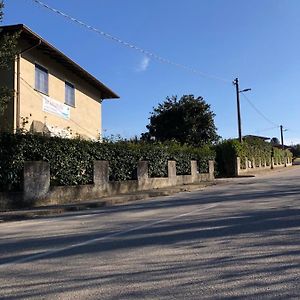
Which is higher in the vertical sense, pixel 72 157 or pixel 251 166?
pixel 251 166

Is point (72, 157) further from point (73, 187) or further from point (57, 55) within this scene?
point (57, 55)

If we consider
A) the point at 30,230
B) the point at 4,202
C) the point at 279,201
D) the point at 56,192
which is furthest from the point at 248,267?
the point at 56,192

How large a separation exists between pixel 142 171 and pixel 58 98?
6409 mm

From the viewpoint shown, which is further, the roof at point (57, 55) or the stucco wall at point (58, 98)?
the stucco wall at point (58, 98)

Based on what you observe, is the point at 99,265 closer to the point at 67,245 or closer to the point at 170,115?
the point at 67,245

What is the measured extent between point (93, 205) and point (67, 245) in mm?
8675

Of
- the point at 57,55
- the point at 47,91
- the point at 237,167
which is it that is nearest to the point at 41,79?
the point at 47,91

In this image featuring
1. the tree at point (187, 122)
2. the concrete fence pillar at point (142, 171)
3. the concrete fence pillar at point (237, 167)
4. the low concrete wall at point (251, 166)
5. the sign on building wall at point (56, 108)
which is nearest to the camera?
the concrete fence pillar at point (142, 171)

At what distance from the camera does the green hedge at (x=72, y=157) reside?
1688 cm

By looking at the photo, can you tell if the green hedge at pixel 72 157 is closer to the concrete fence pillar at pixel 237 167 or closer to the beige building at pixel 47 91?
the beige building at pixel 47 91

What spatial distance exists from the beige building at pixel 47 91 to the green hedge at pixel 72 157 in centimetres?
160

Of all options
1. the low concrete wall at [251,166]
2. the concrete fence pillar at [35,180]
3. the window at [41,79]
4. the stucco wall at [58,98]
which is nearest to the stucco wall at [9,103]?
the stucco wall at [58,98]

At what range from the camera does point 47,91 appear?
25.9m

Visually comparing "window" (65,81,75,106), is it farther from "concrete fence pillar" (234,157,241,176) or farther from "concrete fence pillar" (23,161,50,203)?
"concrete fence pillar" (234,157,241,176)
